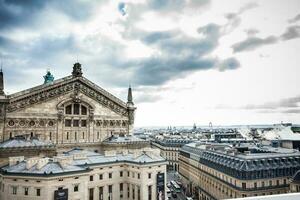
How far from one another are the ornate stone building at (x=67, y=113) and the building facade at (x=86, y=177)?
4.47 m

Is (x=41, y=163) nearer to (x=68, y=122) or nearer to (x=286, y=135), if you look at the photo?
(x=68, y=122)

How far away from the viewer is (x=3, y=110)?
142 ft

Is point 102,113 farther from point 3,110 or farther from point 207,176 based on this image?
point 207,176

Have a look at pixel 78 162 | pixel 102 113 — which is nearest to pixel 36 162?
pixel 78 162

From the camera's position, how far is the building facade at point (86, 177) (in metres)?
35.1

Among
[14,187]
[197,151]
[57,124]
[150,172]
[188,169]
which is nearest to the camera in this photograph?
[14,187]

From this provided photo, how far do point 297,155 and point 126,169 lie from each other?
93.9ft

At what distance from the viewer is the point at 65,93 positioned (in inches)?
1966

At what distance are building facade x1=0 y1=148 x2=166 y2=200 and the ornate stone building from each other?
4.47 m

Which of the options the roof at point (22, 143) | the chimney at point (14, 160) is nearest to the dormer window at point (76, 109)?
the roof at point (22, 143)

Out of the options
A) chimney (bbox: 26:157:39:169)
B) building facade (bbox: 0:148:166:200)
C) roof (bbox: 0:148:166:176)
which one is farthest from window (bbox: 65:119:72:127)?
chimney (bbox: 26:157:39:169)

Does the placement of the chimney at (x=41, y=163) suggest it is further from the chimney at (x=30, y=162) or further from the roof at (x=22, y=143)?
the roof at (x=22, y=143)

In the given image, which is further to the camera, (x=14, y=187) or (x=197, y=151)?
(x=197, y=151)

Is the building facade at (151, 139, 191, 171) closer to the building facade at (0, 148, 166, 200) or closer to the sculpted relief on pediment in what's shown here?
the sculpted relief on pediment
